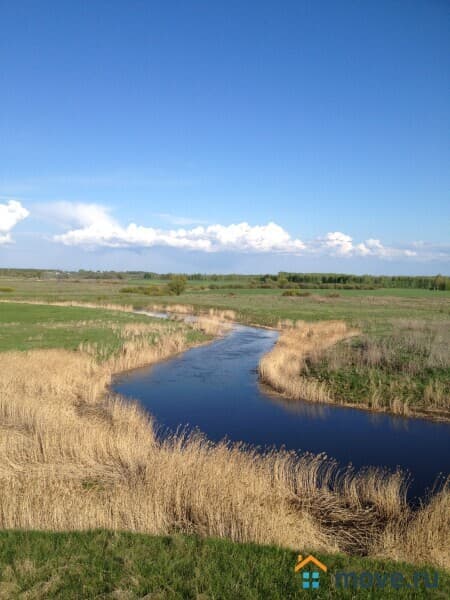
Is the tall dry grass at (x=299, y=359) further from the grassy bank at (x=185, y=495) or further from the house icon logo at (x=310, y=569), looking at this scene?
the house icon logo at (x=310, y=569)

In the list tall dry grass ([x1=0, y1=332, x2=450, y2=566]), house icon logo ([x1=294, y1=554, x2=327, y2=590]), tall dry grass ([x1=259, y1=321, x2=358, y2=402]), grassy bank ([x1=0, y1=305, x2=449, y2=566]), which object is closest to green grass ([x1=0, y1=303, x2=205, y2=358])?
tall dry grass ([x1=259, y1=321, x2=358, y2=402])

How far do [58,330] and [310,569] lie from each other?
31976mm

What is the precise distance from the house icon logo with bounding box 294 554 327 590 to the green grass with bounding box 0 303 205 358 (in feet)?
70.5

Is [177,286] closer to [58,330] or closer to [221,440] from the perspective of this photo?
[58,330]

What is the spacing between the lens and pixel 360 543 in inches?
318

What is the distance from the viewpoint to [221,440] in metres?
13.6

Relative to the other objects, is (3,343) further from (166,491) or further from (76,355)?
(166,491)

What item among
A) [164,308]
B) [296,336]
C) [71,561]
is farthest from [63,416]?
[164,308]

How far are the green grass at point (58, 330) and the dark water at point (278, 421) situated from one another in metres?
6.36

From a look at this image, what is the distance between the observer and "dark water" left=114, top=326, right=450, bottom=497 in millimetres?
13742

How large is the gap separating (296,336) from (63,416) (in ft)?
82.7

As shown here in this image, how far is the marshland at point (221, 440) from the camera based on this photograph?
7742 mm

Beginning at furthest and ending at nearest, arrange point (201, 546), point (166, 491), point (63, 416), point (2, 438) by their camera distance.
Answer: point (63, 416) < point (2, 438) < point (166, 491) < point (201, 546)

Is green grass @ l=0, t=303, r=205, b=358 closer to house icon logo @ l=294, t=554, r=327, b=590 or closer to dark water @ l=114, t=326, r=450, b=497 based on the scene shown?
dark water @ l=114, t=326, r=450, b=497
